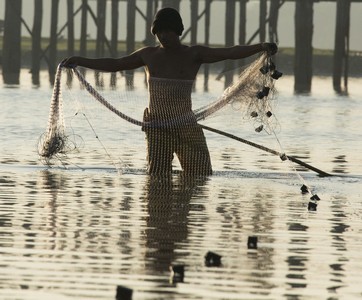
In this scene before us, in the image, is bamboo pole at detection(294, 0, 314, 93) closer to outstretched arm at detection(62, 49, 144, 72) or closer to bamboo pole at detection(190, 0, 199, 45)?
bamboo pole at detection(190, 0, 199, 45)

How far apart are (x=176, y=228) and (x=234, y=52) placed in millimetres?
3054

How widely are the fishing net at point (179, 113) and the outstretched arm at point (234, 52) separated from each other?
23 centimetres

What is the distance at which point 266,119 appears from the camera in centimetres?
1274

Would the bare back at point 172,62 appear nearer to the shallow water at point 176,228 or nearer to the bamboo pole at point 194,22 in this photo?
the shallow water at point 176,228

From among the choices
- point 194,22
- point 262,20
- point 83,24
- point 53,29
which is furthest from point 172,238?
point 194,22

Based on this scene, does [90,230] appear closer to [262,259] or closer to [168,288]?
[262,259]

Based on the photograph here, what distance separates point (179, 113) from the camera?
12.5 m

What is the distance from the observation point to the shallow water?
7266mm

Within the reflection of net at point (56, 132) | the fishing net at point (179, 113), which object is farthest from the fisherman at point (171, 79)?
the reflection of net at point (56, 132)

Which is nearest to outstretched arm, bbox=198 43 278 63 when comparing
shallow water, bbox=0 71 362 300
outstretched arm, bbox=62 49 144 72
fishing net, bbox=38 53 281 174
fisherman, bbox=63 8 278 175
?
fisherman, bbox=63 8 278 175

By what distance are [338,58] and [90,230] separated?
30.5 meters

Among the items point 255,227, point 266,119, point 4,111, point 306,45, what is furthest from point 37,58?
point 255,227

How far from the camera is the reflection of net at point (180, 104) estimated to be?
489 inches

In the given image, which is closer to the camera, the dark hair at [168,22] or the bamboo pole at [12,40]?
the dark hair at [168,22]
